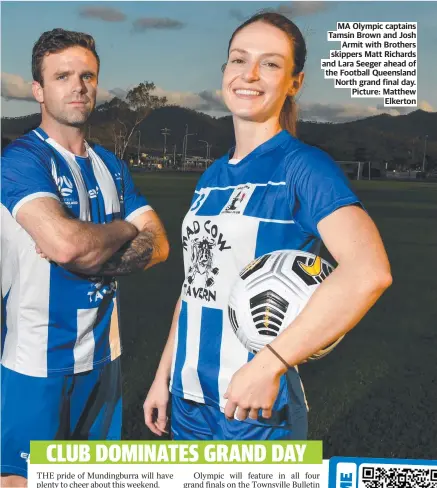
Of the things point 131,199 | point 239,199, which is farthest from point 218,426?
point 131,199

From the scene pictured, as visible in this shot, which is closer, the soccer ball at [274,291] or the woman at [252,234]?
the woman at [252,234]

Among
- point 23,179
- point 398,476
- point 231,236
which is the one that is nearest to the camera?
point 231,236

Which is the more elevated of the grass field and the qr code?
the grass field

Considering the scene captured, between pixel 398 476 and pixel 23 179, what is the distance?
1.98 m

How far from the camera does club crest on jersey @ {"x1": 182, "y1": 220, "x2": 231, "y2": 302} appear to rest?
80.4 inches

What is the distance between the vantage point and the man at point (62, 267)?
2279 millimetres

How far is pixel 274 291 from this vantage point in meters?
1.90

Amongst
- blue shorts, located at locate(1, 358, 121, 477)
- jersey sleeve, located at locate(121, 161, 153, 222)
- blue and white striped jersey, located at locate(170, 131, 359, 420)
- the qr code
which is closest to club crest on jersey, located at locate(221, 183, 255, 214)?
blue and white striped jersey, located at locate(170, 131, 359, 420)

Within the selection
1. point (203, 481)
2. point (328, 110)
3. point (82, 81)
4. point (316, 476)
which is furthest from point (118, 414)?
point (328, 110)

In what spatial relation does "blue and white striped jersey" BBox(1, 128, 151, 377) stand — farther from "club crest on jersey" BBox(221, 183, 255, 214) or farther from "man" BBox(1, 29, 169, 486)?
"club crest on jersey" BBox(221, 183, 255, 214)

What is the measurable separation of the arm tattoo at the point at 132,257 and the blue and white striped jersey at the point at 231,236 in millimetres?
318

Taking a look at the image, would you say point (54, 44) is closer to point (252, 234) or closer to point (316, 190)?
point (252, 234)

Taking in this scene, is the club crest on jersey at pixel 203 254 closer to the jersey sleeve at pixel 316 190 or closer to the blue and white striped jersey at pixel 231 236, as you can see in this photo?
the blue and white striped jersey at pixel 231 236

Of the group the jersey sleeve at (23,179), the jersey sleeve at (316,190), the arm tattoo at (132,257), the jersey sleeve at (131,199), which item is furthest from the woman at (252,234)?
the jersey sleeve at (23,179)
